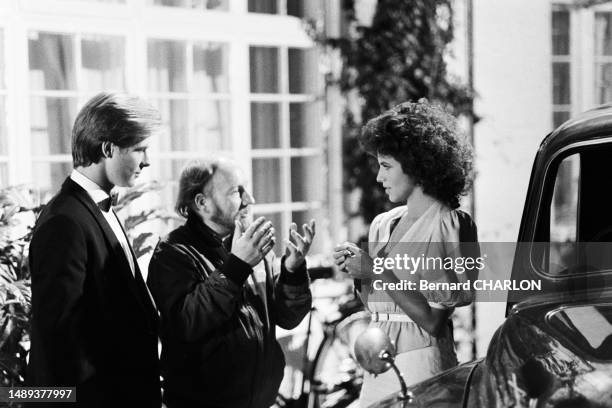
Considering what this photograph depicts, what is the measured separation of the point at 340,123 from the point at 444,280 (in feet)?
10.9

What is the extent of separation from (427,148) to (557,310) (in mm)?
823

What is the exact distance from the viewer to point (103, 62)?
524cm

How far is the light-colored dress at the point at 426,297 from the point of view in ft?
9.62

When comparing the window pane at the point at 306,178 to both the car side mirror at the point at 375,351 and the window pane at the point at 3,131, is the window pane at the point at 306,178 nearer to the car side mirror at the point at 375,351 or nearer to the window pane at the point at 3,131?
the window pane at the point at 3,131

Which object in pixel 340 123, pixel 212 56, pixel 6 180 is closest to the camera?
pixel 6 180

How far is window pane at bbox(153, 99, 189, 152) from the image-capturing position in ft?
18.0

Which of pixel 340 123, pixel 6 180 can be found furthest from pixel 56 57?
pixel 340 123

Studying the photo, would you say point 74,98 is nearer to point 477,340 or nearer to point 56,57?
point 56,57

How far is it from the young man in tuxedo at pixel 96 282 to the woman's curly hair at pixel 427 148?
0.75m

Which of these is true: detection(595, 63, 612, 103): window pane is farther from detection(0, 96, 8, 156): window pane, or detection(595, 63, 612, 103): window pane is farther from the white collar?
the white collar

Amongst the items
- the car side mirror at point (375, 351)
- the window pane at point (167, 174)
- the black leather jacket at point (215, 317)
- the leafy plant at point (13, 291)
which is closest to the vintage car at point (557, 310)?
the car side mirror at point (375, 351)

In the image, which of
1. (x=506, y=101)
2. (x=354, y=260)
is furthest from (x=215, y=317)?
(x=506, y=101)

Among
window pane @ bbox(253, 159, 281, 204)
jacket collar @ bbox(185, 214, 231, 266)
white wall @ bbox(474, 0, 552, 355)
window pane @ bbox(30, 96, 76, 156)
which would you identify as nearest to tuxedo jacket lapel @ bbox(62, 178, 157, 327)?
jacket collar @ bbox(185, 214, 231, 266)

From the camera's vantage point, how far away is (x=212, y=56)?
5.69 metres
